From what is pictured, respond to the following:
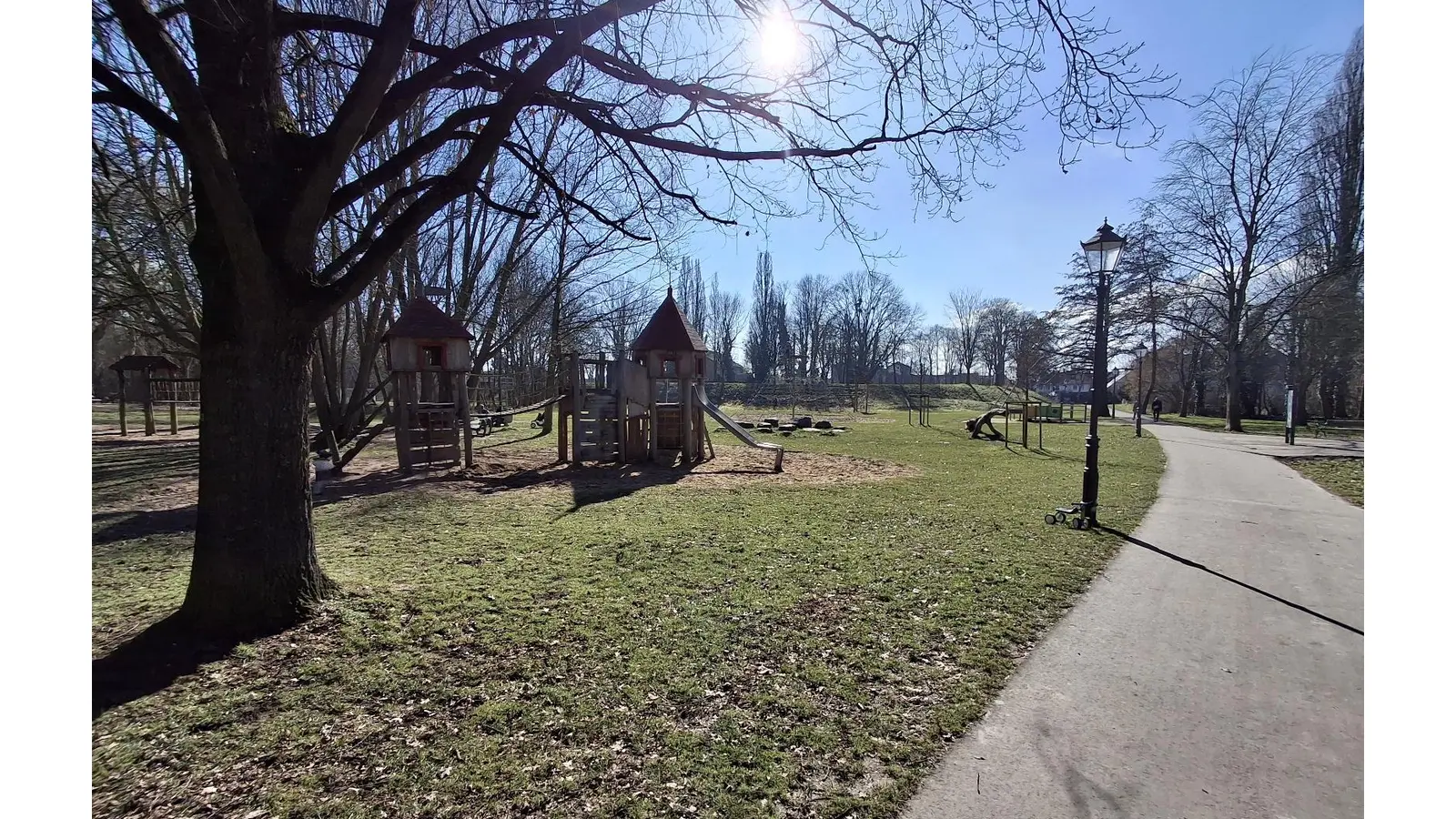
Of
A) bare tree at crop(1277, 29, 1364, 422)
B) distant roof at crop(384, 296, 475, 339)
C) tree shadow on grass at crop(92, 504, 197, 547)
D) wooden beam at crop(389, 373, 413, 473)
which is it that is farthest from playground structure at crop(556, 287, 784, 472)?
bare tree at crop(1277, 29, 1364, 422)

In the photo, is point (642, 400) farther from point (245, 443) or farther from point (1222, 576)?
point (1222, 576)

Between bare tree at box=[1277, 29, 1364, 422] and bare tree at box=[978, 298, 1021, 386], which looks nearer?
bare tree at box=[1277, 29, 1364, 422]

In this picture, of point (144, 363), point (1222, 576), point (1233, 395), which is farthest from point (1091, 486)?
point (144, 363)

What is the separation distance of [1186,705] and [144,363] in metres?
31.1

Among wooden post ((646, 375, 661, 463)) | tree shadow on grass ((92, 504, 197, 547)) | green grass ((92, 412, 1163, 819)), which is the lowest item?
green grass ((92, 412, 1163, 819))

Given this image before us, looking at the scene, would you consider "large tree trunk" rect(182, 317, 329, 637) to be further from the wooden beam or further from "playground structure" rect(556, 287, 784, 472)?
"playground structure" rect(556, 287, 784, 472)

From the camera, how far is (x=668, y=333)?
12812mm

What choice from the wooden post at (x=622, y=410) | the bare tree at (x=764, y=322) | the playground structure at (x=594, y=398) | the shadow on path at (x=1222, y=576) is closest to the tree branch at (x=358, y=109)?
the shadow on path at (x=1222, y=576)

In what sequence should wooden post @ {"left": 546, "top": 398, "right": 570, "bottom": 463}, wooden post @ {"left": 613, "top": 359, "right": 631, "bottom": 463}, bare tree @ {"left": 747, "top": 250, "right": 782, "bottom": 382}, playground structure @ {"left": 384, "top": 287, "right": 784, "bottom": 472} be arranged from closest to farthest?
playground structure @ {"left": 384, "top": 287, "right": 784, "bottom": 472} → wooden post @ {"left": 613, "top": 359, "right": 631, "bottom": 463} → wooden post @ {"left": 546, "top": 398, "right": 570, "bottom": 463} → bare tree @ {"left": 747, "top": 250, "right": 782, "bottom": 382}

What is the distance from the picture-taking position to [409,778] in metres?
2.43

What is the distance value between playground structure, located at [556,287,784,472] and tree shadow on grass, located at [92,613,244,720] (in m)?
8.96

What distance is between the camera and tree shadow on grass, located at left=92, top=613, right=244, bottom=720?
2.99 m

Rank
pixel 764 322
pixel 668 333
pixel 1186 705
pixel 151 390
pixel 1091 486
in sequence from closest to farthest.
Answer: pixel 1186 705 < pixel 1091 486 < pixel 668 333 < pixel 151 390 < pixel 764 322

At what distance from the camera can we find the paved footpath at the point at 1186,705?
2.35 m
